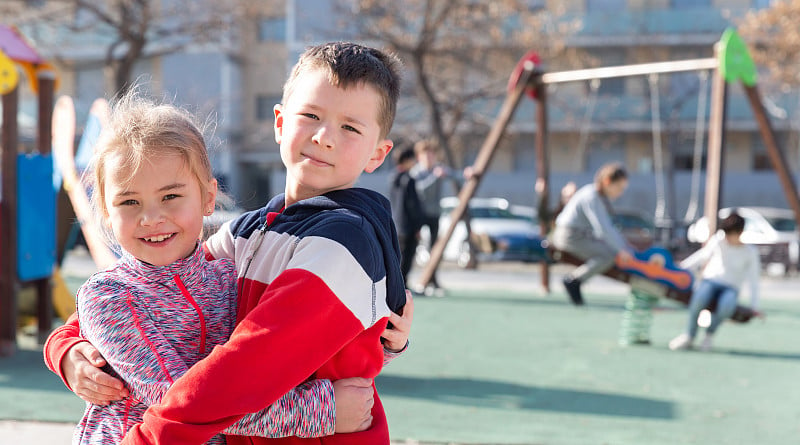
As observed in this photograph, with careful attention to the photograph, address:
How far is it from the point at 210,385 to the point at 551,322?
7401 mm

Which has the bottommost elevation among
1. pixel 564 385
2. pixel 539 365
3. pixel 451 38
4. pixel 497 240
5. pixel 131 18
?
pixel 497 240

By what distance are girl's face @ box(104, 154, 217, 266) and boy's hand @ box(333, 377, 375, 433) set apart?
1.18ft

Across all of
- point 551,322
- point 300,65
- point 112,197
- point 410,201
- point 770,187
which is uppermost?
point 300,65

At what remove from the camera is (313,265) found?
4.59 ft

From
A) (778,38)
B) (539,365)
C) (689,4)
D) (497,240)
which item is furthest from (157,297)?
(689,4)

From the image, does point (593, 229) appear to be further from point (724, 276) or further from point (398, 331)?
point (398, 331)

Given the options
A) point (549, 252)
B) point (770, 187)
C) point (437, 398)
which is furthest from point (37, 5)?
point (770, 187)

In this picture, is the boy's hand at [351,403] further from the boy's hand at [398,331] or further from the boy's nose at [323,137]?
the boy's nose at [323,137]

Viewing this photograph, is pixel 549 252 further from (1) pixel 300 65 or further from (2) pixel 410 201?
(1) pixel 300 65

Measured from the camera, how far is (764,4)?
3102cm

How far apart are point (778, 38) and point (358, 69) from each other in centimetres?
2250

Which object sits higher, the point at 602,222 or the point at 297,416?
the point at 297,416

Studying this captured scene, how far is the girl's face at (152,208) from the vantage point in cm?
152

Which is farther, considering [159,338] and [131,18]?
[131,18]
